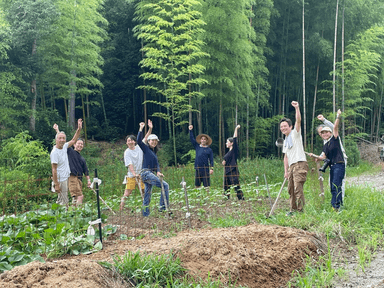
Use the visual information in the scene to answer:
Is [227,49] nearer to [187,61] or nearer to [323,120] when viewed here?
[187,61]

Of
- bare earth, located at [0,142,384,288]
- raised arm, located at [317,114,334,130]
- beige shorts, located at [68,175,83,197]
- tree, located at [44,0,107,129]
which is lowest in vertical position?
bare earth, located at [0,142,384,288]

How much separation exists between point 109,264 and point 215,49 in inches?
462

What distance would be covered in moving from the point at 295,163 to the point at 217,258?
2.44 metres

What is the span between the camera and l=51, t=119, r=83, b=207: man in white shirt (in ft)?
18.7

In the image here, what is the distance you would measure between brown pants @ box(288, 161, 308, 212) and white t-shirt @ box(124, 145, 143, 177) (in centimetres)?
231

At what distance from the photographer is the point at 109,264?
3152mm

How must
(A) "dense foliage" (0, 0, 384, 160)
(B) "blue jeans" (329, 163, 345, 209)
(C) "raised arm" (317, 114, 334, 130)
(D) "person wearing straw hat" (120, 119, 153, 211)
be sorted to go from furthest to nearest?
1. (A) "dense foliage" (0, 0, 384, 160)
2. (D) "person wearing straw hat" (120, 119, 153, 211)
3. (B) "blue jeans" (329, 163, 345, 209)
4. (C) "raised arm" (317, 114, 334, 130)

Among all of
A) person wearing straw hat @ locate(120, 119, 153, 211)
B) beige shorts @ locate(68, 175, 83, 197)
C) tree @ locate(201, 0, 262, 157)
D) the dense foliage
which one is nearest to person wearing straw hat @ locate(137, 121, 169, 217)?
person wearing straw hat @ locate(120, 119, 153, 211)

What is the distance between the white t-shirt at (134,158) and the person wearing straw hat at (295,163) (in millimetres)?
2254

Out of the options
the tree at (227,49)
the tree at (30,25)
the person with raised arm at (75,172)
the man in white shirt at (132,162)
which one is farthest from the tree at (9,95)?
the man in white shirt at (132,162)

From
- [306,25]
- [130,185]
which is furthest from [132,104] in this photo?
[130,185]

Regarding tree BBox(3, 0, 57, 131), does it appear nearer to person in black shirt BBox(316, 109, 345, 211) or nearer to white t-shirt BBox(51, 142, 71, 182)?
white t-shirt BBox(51, 142, 71, 182)

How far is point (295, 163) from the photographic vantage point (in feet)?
17.8

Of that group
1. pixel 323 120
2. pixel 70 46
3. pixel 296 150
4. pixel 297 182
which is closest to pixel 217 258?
pixel 297 182
